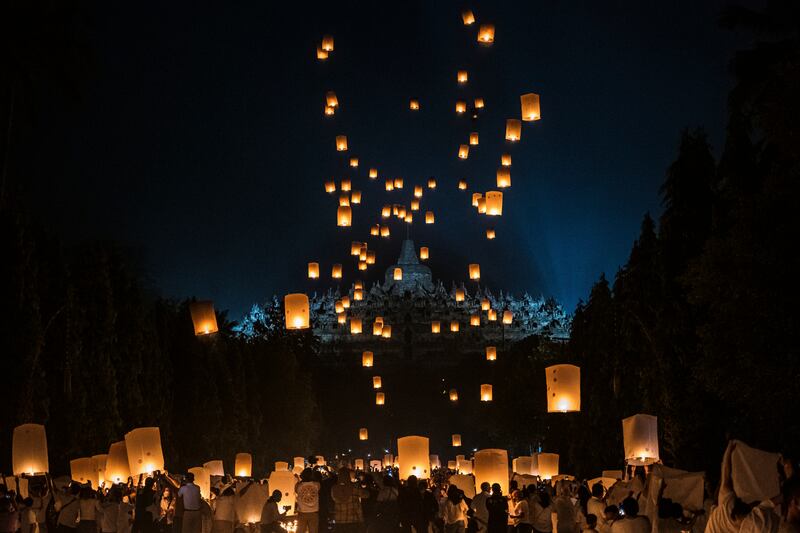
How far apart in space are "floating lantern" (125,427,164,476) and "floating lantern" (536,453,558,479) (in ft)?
34.8

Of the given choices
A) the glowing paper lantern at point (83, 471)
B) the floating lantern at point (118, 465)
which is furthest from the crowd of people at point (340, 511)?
the glowing paper lantern at point (83, 471)

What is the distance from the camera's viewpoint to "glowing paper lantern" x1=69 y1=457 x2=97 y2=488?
2028 cm

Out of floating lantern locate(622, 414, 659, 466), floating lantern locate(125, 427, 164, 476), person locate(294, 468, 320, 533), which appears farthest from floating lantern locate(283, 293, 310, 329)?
floating lantern locate(622, 414, 659, 466)

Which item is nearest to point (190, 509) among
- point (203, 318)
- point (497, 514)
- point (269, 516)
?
point (269, 516)

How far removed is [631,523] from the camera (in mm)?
9812

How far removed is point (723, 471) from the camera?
8055mm

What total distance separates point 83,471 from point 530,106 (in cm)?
1234

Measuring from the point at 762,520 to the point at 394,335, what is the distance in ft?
316

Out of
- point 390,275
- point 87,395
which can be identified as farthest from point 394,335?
point 87,395

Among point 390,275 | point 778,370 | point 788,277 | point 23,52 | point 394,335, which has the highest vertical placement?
point 390,275

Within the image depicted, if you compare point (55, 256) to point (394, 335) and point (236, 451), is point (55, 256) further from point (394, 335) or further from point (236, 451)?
point (394, 335)

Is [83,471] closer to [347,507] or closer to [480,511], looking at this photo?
[347,507]

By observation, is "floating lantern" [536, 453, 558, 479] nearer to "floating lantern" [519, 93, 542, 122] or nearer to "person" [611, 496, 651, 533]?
"floating lantern" [519, 93, 542, 122]

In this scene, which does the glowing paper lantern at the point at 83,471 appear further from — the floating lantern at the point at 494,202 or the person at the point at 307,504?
the floating lantern at the point at 494,202
